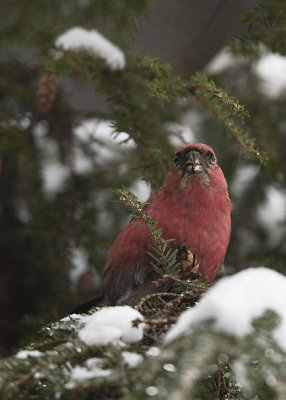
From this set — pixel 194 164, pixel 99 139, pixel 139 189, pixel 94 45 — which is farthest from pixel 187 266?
pixel 99 139

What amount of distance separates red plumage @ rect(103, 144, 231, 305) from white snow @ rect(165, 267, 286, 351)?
1.05m

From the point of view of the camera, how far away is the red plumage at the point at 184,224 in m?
2.22

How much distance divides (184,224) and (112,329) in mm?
1044

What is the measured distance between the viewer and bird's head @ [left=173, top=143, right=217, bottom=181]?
2357 mm

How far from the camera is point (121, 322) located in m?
1.25

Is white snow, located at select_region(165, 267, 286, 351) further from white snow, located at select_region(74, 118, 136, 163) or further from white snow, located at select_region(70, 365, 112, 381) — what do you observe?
white snow, located at select_region(74, 118, 136, 163)

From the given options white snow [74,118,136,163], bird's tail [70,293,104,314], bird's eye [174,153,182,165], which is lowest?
bird's tail [70,293,104,314]

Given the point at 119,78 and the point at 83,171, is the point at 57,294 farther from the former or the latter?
the point at 119,78

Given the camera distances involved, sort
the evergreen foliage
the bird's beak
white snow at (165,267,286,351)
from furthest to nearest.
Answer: the bird's beak < the evergreen foliage < white snow at (165,267,286,351)

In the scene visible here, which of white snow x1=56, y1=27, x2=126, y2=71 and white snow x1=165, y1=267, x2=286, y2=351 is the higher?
white snow x1=56, y1=27, x2=126, y2=71

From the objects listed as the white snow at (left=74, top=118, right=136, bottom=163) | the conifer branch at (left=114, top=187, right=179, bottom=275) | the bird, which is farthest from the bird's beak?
the white snow at (left=74, top=118, right=136, bottom=163)

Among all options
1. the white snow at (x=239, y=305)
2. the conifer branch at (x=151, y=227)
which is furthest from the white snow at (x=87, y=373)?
the conifer branch at (x=151, y=227)

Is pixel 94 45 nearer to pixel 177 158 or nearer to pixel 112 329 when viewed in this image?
pixel 177 158

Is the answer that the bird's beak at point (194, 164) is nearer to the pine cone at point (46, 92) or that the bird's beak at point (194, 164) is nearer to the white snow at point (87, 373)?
the pine cone at point (46, 92)
